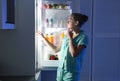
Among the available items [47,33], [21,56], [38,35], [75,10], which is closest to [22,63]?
[21,56]

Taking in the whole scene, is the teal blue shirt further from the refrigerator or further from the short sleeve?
the refrigerator

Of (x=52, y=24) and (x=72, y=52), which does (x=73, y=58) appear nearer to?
(x=72, y=52)

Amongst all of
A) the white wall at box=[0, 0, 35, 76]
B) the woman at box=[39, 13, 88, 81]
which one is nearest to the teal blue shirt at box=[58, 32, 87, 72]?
→ the woman at box=[39, 13, 88, 81]

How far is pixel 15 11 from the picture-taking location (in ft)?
8.10

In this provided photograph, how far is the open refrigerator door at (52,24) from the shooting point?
3.10 m

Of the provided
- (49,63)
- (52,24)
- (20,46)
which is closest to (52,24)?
(52,24)

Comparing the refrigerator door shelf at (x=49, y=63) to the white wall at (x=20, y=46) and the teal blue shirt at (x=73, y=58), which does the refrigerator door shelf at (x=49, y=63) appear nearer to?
the white wall at (x=20, y=46)

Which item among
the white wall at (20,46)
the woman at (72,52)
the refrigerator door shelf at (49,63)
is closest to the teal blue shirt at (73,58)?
the woman at (72,52)

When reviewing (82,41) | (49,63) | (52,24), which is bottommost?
(49,63)

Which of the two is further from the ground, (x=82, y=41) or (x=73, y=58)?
(x=82, y=41)

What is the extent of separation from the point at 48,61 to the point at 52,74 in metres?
0.16

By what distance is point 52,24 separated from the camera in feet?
10.3

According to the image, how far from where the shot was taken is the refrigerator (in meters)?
3.10

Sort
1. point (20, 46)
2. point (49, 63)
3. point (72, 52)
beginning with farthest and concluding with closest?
point (49, 63) → point (20, 46) → point (72, 52)
